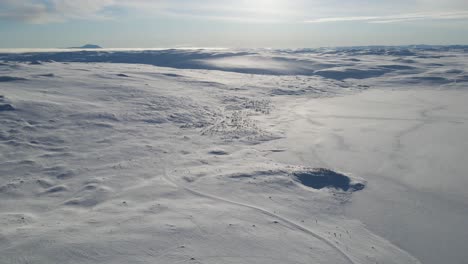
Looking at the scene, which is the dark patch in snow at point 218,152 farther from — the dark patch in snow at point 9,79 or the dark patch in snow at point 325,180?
the dark patch in snow at point 9,79

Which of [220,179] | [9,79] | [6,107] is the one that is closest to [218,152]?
[220,179]

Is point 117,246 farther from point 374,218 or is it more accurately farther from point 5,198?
point 374,218

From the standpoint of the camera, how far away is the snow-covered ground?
706 centimetres

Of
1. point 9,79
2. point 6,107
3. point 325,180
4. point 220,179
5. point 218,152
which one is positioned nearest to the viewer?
point 220,179

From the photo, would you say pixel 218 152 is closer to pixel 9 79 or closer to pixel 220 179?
pixel 220 179

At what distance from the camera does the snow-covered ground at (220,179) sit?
706cm

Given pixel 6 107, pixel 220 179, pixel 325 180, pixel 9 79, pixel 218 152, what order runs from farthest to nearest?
pixel 9 79, pixel 6 107, pixel 218 152, pixel 325 180, pixel 220 179

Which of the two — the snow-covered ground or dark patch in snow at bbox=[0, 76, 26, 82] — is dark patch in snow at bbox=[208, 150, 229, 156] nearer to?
the snow-covered ground

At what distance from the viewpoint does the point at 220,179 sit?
1080 cm

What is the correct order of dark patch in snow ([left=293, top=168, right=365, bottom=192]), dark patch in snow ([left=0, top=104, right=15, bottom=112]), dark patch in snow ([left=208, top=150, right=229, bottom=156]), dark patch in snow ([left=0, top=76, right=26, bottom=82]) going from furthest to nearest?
dark patch in snow ([left=0, top=76, right=26, bottom=82]), dark patch in snow ([left=0, top=104, right=15, bottom=112]), dark patch in snow ([left=208, top=150, right=229, bottom=156]), dark patch in snow ([left=293, top=168, right=365, bottom=192])

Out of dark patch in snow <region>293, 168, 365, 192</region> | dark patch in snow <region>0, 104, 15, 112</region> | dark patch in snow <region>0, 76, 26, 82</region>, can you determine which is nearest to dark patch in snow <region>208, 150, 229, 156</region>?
dark patch in snow <region>293, 168, 365, 192</region>

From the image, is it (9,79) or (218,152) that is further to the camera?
(9,79)

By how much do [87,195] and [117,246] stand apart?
10.8 ft

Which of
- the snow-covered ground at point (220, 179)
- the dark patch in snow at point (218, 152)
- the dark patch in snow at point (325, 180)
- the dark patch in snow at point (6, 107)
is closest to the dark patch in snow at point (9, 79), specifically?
the snow-covered ground at point (220, 179)
